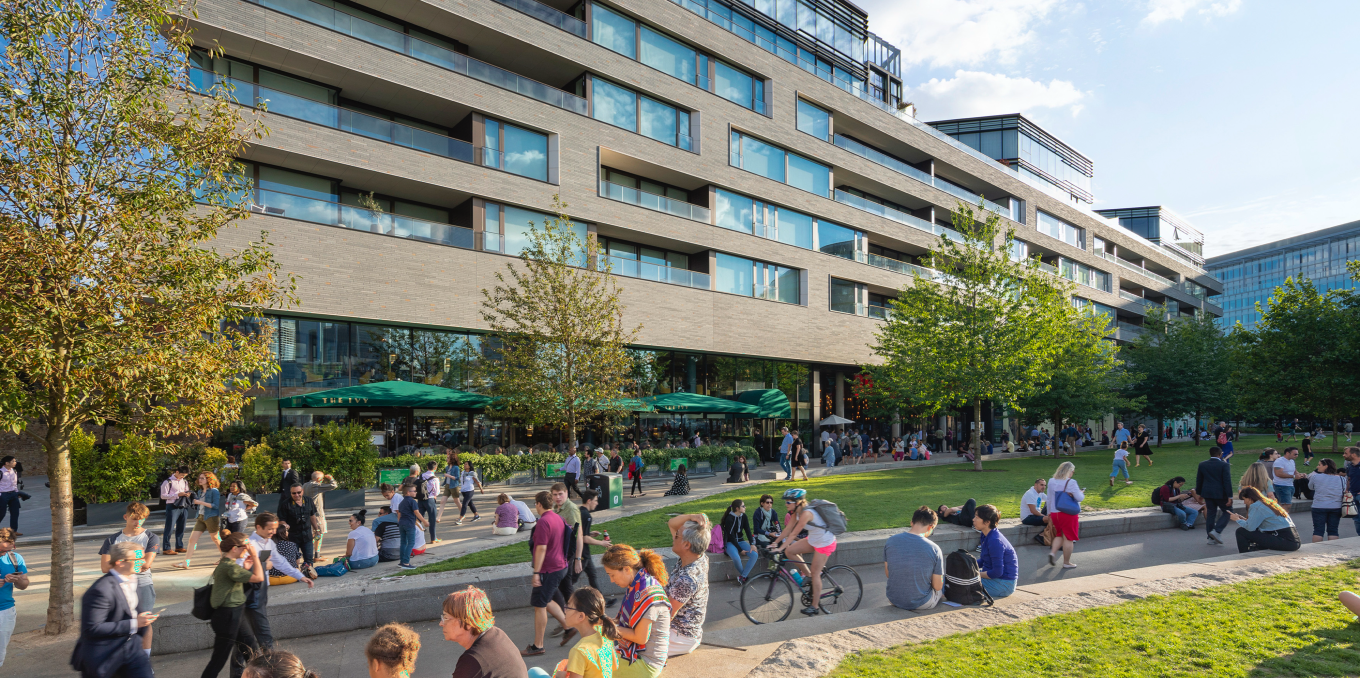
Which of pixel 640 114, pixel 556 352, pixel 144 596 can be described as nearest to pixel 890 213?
pixel 640 114

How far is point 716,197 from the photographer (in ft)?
98.4

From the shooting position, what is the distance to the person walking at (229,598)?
6.01 metres

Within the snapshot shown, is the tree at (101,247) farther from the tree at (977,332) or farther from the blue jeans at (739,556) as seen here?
the tree at (977,332)

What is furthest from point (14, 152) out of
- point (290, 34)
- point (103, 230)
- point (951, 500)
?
point (951, 500)

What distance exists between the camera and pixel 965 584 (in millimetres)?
7613

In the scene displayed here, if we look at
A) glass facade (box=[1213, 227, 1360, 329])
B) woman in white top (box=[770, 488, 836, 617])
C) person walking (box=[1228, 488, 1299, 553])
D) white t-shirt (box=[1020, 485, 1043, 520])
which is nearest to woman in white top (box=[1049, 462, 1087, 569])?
white t-shirt (box=[1020, 485, 1043, 520])

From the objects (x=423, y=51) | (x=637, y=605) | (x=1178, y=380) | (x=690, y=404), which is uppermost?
(x=423, y=51)

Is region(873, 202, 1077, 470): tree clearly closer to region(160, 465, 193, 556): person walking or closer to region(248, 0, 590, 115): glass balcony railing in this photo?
region(248, 0, 590, 115): glass balcony railing

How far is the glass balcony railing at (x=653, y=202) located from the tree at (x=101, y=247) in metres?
17.8

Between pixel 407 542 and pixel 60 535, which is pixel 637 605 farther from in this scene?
pixel 60 535

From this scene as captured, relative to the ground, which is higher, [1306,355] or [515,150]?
[515,150]

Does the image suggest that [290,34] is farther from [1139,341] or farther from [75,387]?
[1139,341]

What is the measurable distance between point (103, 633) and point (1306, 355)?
39943mm

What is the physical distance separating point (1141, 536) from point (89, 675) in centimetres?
1597
